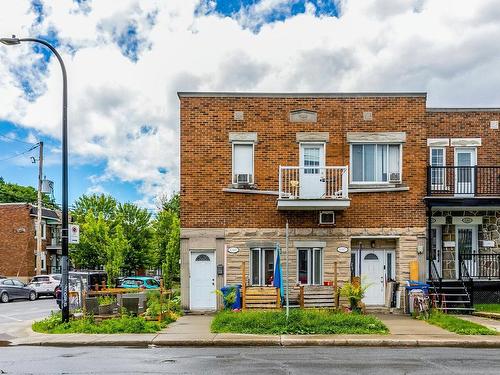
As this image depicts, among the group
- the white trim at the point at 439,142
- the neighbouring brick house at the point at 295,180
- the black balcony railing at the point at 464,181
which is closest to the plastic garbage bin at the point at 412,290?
the neighbouring brick house at the point at 295,180

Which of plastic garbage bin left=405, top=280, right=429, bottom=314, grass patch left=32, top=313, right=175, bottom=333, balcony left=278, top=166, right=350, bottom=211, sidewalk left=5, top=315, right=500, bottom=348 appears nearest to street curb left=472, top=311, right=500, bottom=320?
plastic garbage bin left=405, top=280, right=429, bottom=314

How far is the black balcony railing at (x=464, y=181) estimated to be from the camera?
2358 centimetres

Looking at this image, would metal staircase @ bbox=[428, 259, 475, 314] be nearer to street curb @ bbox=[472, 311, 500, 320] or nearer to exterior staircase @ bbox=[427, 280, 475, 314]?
exterior staircase @ bbox=[427, 280, 475, 314]

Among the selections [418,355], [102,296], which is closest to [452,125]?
[418,355]

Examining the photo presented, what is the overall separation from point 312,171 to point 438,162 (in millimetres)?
Result: 5630

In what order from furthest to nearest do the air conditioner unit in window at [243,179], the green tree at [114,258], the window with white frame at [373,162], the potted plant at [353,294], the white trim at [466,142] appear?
the green tree at [114,258], the white trim at [466,142], the window with white frame at [373,162], the air conditioner unit in window at [243,179], the potted plant at [353,294]

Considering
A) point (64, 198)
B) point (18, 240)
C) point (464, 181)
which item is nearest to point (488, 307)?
point (464, 181)

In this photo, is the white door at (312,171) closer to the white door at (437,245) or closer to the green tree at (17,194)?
the white door at (437,245)

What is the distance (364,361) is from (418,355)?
5.33 ft

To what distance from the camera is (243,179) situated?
864 inches

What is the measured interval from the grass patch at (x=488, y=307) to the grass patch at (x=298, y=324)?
645cm

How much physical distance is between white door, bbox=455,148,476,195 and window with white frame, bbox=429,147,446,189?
0.50 metres

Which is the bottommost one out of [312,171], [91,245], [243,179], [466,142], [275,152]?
[91,245]

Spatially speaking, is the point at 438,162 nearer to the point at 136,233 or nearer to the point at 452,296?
the point at 452,296
